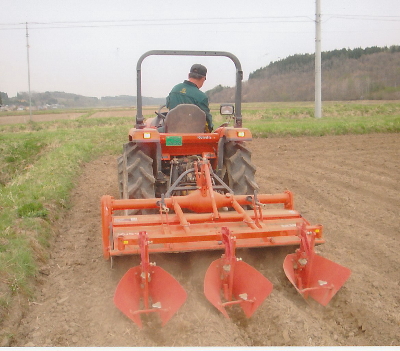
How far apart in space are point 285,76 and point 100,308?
34240 mm

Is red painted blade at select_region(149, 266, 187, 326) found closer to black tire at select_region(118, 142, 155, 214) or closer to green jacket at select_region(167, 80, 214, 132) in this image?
black tire at select_region(118, 142, 155, 214)

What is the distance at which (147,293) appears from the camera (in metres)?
3.16

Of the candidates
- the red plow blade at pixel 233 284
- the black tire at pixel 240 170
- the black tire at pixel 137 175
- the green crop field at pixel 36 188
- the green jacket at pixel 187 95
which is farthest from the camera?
the green jacket at pixel 187 95

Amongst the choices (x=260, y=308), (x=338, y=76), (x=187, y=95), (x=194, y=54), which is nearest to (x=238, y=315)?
(x=260, y=308)

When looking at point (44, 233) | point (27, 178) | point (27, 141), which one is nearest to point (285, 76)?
point (27, 141)

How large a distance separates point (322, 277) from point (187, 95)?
2.50m

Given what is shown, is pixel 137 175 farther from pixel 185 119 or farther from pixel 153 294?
pixel 153 294

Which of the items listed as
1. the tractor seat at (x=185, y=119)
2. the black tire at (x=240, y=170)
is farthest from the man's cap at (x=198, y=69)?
the black tire at (x=240, y=170)

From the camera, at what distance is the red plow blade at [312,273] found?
3391mm

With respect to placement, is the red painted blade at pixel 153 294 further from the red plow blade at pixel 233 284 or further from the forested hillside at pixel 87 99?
the forested hillside at pixel 87 99

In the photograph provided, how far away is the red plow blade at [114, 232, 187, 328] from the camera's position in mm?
3050

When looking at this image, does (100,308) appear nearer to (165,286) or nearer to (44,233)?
(165,286)

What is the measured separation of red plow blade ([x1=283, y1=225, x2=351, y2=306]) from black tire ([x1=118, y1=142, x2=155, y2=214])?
1.54 meters

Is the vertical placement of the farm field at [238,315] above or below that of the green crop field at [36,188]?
below
